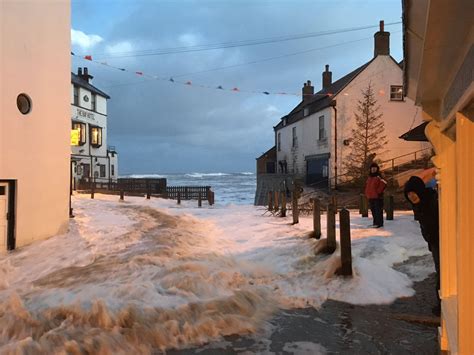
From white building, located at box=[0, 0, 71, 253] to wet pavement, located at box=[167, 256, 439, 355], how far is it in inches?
269

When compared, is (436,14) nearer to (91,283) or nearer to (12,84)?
(91,283)

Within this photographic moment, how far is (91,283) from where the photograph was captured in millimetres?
7461

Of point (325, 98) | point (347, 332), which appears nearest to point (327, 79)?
point (325, 98)

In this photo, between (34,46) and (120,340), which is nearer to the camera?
(120,340)

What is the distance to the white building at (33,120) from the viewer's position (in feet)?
31.3

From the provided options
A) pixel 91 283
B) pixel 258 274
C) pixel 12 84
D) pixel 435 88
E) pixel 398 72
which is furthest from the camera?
pixel 398 72

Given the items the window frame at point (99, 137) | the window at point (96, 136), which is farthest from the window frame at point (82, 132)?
the window at point (96, 136)

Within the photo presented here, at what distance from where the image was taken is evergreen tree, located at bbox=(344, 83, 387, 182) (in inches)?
1084

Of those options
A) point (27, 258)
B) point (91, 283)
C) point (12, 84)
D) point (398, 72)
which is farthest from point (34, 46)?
point (398, 72)

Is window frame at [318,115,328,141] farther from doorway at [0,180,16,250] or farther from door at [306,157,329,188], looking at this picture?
doorway at [0,180,16,250]

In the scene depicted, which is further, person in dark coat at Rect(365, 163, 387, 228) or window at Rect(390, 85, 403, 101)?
window at Rect(390, 85, 403, 101)

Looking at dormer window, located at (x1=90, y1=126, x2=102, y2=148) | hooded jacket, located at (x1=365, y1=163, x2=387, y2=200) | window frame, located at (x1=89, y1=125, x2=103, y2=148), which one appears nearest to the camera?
hooded jacket, located at (x1=365, y1=163, x2=387, y2=200)

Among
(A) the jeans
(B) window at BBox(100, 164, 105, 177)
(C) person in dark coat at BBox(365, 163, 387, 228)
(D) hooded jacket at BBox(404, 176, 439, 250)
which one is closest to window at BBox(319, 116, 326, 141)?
(C) person in dark coat at BBox(365, 163, 387, 228)

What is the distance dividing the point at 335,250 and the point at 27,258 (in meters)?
6.53
